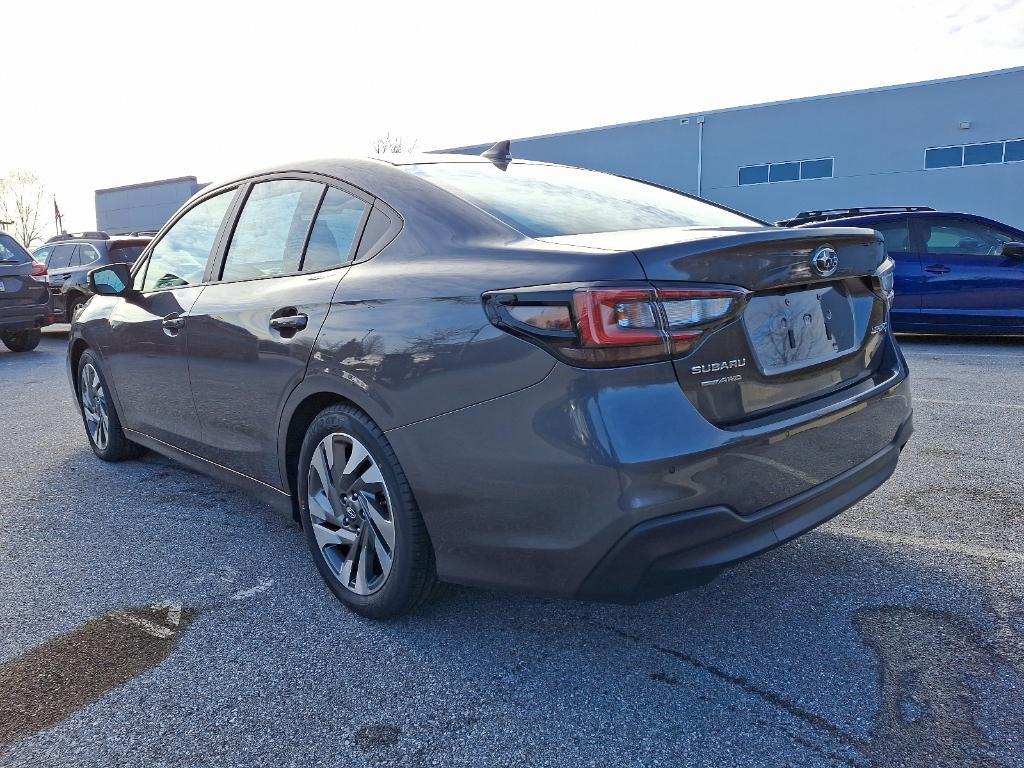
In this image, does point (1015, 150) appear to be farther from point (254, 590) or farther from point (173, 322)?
point (254, 590)

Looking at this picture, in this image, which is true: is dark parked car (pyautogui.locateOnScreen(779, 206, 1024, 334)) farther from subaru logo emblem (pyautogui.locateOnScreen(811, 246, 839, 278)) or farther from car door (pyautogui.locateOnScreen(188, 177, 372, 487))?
car door (pyautogui.locateOnScreen(188, 177, 372, 487))

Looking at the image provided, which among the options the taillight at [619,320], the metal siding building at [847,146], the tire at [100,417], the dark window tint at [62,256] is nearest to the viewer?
the taillight at [619,320]

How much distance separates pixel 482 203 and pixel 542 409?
0.87m

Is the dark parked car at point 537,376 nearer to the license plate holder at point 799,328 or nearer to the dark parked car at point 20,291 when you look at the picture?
the license plate holder at point 799,328

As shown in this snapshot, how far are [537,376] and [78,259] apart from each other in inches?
524

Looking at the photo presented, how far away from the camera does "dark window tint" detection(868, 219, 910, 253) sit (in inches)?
357

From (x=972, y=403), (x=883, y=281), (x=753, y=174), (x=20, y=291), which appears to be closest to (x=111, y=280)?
(x=883, y=281)

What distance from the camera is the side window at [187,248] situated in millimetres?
3559

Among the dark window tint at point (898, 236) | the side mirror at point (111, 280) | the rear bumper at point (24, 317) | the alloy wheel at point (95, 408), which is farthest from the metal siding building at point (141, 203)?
the side mirror at point (111, 280)

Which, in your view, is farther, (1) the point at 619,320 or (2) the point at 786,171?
(2) the point at 786,171

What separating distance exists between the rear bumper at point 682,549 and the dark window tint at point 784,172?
2552 cm

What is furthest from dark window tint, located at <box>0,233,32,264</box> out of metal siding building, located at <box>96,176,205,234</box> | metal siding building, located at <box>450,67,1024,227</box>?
metal siding building, located at <box>96,176,205,234</box>

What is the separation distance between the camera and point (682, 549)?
6.46 feet

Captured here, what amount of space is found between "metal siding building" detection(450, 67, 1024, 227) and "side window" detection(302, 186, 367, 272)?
2393 centimetres
